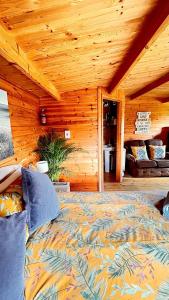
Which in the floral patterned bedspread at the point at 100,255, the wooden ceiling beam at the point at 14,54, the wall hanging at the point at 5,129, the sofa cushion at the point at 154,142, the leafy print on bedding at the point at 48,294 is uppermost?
the wooden ceiling beam at the point at 14,54

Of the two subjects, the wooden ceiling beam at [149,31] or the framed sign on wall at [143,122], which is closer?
the wooden ceiling beam at [149,31]

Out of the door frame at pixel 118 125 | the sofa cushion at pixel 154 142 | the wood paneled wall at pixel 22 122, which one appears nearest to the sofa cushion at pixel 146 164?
the door frame at pixel 118 125

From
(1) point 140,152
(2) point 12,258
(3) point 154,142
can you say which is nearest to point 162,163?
(1) point 140,152

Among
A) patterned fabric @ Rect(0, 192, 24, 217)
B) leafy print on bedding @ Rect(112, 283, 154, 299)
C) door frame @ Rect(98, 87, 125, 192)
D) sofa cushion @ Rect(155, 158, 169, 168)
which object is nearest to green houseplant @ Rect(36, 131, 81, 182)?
door frame @ Rect(98, 87, 125, 192)

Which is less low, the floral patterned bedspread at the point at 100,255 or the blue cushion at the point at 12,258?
the blue cushion at the point at 12,258

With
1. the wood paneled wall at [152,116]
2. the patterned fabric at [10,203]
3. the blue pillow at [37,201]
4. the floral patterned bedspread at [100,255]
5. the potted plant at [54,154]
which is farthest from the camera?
the wood paneled wall at [152,116]

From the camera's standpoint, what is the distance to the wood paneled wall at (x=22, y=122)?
2056 millimetres

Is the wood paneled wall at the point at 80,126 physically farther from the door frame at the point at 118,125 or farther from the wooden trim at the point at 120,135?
the wooden trim at the point at 120,135

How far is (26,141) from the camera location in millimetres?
2539

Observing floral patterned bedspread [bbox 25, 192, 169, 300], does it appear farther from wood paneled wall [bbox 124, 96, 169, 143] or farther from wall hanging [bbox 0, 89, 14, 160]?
wood paneled wall [bbox 124, 96, 169, 143]

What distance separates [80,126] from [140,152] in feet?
7.21

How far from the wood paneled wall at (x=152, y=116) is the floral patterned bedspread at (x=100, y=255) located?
3885 millimetres

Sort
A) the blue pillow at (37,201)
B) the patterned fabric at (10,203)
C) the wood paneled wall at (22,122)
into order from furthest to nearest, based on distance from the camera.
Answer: the wood paneled wall at (22,122), the blue pillow at (37,201), the patterned fabric at (10,203)

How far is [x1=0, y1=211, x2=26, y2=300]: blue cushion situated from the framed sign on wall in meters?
4.87
